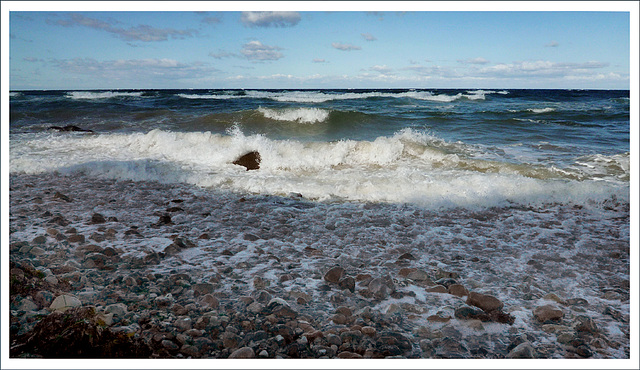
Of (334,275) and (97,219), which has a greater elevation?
(97,219)

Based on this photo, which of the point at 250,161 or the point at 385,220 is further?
the point at 250,161

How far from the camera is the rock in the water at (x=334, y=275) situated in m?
2.79

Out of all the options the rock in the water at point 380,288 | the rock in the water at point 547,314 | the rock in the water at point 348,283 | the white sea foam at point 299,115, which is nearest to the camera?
the rock in the water at point 547,314

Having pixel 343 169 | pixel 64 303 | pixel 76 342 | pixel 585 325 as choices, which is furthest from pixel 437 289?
pixel 343 169

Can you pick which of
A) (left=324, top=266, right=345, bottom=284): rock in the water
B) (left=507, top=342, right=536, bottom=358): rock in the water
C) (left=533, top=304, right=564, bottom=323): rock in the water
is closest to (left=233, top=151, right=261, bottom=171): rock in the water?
(left=324, top=266, right=345, bottom=284): rock in the water

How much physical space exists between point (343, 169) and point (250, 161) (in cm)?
194

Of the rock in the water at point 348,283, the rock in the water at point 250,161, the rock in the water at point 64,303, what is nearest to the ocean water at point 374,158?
the rock in the water at point 250,161

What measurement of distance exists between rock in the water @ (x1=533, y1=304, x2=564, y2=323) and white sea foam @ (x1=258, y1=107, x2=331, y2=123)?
12.2m

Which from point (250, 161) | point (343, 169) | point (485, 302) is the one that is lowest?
point (485, 302)

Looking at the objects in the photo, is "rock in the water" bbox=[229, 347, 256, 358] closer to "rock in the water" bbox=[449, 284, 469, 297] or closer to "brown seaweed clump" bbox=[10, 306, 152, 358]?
"brown seaweed clump" bbox=[10, 306, 152, 358]

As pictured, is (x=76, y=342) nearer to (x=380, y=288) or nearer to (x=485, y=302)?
(x=380, y=288)

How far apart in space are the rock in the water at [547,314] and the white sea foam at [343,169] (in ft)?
7.84

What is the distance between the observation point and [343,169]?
23.2 ft

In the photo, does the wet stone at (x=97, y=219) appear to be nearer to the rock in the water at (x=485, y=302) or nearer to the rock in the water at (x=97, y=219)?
the rock in the water at (x=97, y=219)
